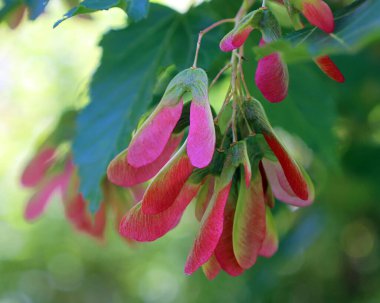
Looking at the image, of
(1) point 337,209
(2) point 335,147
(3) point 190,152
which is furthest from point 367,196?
(3) point 190,152

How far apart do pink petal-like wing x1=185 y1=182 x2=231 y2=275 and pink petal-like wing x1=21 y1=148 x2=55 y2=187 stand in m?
0.57

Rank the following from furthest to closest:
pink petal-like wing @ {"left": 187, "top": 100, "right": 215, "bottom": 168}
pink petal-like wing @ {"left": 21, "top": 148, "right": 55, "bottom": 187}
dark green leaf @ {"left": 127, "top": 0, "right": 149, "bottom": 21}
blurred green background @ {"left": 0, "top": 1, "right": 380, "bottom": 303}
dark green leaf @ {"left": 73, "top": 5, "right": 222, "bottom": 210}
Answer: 1. blurred green background @ {"left": 0, "top": 1, "right": 380, "bottom": 303}
2. pink petal-like wing @ {"left": 21, "top": 148, "right": 55, "bottom": 187}
3. dark green leaf @ {"left": 73, "top": 5, "right": 222, "bottom": 210}
4. dark green leaf @ {"left": 127, "top": 0, "right": 149, "bottom": 21}
5. pink petal-like wing @ {"left": 187, "top": 100, "right": 215, "bottom": 168}

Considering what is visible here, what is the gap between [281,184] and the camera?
587mm

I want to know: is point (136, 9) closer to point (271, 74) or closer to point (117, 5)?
point (117, 5)

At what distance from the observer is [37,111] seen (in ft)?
12.5

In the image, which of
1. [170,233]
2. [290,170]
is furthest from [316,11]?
[170,233]

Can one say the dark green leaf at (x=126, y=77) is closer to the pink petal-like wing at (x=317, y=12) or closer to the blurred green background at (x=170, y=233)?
the blurred green background at (x=170, y=233)

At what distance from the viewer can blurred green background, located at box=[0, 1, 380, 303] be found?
4.86 ft

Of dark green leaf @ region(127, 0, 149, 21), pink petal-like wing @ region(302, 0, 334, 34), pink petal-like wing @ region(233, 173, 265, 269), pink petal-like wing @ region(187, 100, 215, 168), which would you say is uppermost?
dark green leaf @ region(127, 0, 149, 21)

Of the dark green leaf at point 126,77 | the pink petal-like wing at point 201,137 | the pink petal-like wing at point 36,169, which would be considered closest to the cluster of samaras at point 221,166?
the pink petal-like wing at point 201,137

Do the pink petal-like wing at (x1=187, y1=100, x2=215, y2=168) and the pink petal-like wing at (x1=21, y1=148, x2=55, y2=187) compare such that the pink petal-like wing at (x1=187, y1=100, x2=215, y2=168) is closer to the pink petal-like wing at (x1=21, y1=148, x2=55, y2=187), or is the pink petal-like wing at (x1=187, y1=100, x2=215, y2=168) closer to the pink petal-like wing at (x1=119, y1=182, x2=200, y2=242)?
the pink petal-like wing at (x1=119, y1=182, x2=200, y2=242)

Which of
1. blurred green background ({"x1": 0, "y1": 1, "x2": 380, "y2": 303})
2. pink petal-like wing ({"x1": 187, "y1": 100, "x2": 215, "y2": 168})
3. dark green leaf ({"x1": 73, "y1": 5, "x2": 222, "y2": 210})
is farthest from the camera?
blurred green background ({"x1": 0, "y1": 1, "x2": 380, "y2": 303})

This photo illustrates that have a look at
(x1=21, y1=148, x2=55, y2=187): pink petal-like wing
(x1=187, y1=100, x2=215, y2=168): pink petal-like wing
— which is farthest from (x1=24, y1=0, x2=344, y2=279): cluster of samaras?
(x1=21, y1=148, x2=55, y2=187): pink petal-like wing

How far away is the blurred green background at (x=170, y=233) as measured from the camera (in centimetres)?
148
